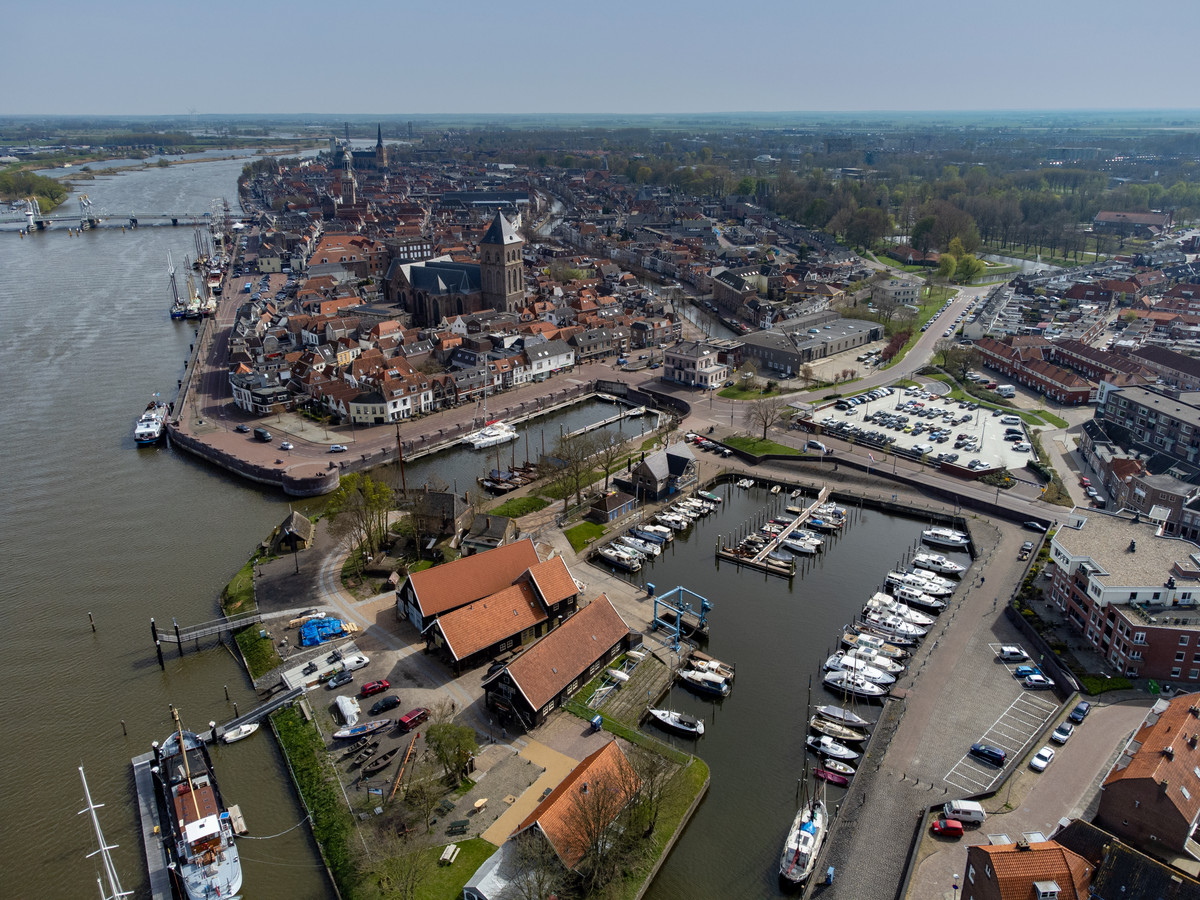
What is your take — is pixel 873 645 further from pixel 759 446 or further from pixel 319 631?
pixel 319 631

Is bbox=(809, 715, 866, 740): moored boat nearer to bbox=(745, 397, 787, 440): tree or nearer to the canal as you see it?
the canal

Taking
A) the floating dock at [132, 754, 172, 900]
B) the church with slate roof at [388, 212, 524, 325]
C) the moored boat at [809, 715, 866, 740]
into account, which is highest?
the church with slate roof at [388, 212, 524, 325]

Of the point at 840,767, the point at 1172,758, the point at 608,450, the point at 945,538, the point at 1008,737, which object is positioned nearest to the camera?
the point at 1172,758

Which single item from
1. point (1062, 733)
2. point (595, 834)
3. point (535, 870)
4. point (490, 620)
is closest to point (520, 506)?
point (490, 620)

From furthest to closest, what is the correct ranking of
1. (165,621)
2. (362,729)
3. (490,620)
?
(165,621)
(490,620)
(362,729)

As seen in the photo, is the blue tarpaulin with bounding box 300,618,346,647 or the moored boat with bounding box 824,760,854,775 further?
the blue tarpaulin with bounding box 300,618,346,647

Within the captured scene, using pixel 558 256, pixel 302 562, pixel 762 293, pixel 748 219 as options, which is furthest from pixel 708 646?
pixel 748 219

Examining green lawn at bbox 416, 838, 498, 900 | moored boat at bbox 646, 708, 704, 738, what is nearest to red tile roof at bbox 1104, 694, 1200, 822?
moored boat at bbox 646, 708, 704, 738
